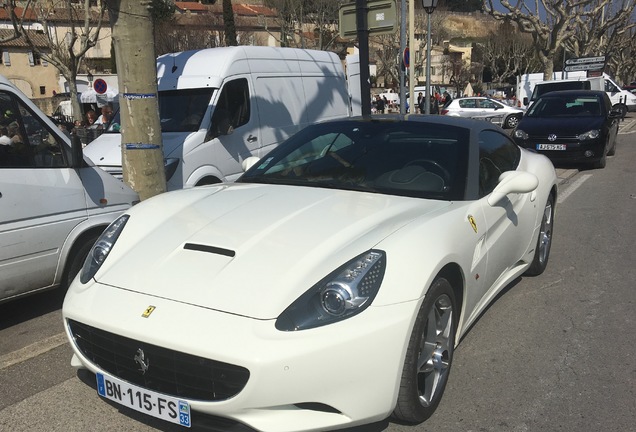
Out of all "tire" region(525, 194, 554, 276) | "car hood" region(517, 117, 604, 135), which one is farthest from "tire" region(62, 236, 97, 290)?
"car hood" region(517, 117, 604, 135)

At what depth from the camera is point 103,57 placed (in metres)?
61.2

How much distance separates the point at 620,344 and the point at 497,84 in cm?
7266

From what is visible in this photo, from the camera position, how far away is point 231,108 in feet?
24.5

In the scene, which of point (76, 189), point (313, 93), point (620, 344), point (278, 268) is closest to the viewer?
point (278, 268)

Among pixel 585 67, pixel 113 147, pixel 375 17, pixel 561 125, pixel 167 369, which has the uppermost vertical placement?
pixel 375 17

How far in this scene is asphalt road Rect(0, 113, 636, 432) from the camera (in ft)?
8.90

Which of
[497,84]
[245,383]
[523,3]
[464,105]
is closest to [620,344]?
[245,383]

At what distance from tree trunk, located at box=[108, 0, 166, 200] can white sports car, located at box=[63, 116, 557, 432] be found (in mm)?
1853

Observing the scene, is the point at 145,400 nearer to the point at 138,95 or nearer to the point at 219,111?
the point at 138,95

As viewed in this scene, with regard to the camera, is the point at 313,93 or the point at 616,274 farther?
the point at 313,93

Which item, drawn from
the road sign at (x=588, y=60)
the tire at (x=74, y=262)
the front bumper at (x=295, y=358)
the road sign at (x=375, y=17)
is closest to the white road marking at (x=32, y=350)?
the tire at (x=74, y=262)

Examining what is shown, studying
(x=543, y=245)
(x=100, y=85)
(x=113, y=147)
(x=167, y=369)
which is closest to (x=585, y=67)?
(x=100, y=85)

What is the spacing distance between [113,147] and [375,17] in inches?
155

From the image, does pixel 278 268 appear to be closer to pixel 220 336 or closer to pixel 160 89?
pixel 220 336
